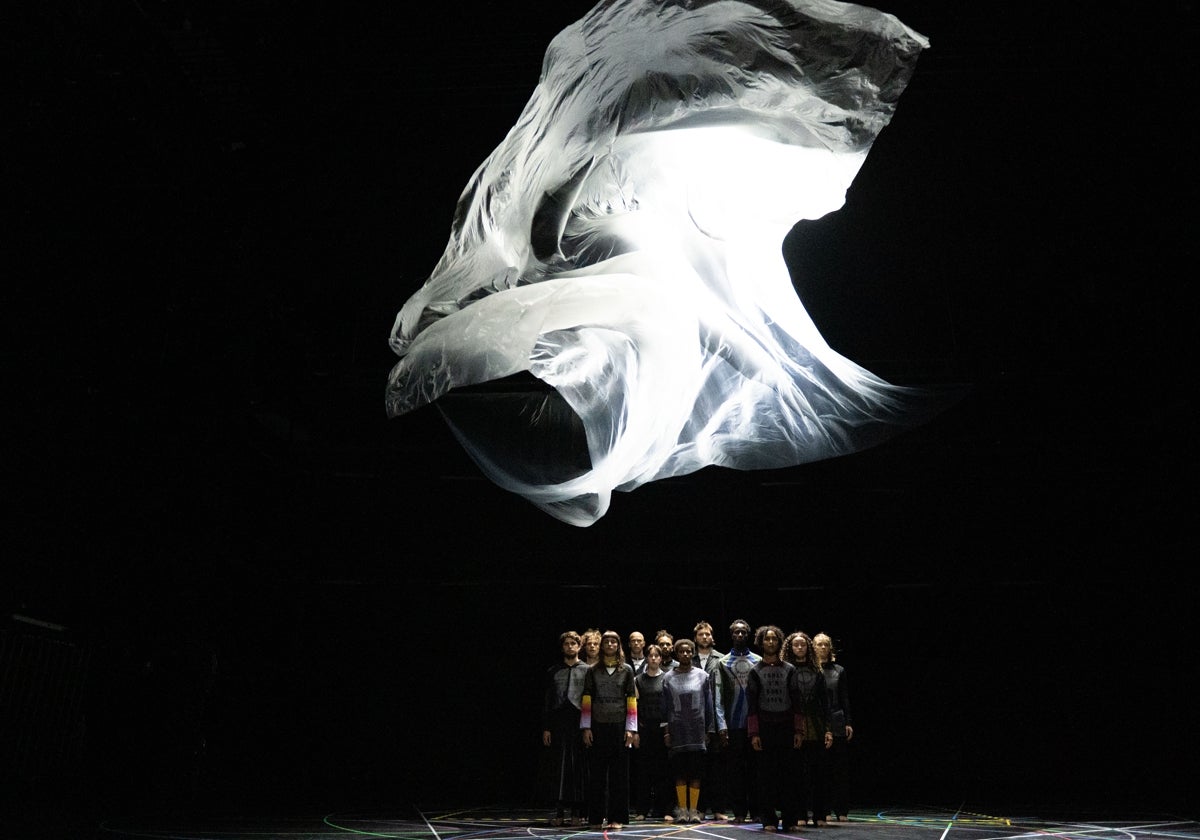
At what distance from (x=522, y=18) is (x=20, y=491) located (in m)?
4.41

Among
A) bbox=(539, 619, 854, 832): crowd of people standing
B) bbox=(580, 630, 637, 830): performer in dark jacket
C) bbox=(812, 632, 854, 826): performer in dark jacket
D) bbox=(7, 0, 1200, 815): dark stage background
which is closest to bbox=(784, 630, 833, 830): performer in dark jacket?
bbox=(539, 619, 854, 832): crowd of people standing

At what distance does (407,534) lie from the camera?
349 inches

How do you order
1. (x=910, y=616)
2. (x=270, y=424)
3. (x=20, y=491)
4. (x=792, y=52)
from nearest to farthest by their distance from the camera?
(x=792, y=52) → (x=20, y=491) → (x=910, y=616) → (x=270, y=424)

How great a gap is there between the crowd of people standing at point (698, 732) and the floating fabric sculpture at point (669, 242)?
2.02 metres

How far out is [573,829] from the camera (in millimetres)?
5547

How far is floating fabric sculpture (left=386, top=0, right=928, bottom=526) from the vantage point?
3527 millimetres

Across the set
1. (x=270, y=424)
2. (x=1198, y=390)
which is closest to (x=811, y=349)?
(x=1198, y=390)

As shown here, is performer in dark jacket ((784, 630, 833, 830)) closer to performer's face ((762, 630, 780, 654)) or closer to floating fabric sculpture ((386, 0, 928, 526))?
performer's face ((762, 630, 780, 654))

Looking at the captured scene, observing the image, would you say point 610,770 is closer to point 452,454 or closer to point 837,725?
point 837,725

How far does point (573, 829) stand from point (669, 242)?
11.3 feet

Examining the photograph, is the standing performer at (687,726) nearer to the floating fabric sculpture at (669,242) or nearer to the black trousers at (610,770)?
the black trousers at (610,770)

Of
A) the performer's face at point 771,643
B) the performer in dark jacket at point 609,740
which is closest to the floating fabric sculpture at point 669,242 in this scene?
the performer's face at point 771,643

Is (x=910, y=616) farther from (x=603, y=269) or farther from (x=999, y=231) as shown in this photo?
(x=603, y=269)

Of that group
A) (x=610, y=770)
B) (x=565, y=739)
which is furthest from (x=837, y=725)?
(x=565, y=739)
